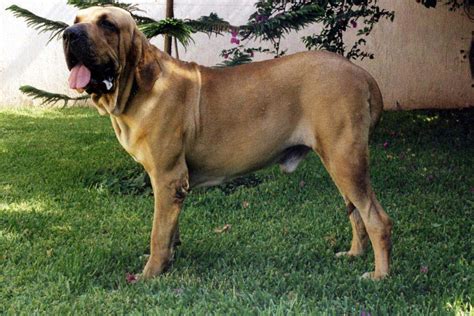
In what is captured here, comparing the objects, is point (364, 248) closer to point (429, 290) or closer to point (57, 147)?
point (429, 290)

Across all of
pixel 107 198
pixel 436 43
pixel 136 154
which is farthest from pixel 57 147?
pixel 436 43

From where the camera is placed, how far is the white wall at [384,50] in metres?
11.2

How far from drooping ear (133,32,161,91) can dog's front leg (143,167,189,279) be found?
559mm

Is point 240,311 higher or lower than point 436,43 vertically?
higher

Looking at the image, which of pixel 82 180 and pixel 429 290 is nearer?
pixel 429 290

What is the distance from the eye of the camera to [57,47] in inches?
456

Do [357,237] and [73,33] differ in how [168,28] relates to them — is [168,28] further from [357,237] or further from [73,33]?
[357,237]

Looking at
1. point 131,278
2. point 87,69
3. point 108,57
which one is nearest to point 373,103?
point 108,57

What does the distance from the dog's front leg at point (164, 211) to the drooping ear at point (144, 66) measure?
0.56 metres

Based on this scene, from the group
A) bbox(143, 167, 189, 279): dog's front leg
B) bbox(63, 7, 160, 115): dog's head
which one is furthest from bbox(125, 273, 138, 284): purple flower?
bbox(63, 7, 160, 115): dog's head

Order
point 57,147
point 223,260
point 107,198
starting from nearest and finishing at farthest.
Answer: point 223,260 < point 107,198 < point 57,147

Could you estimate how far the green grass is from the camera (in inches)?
138

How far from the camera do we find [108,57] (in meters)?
3.55

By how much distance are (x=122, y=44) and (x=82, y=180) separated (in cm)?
292
